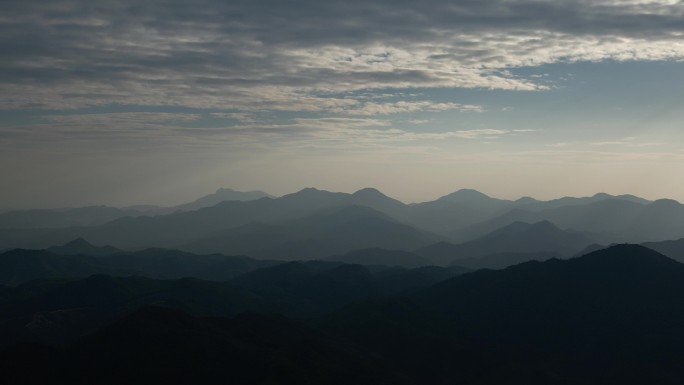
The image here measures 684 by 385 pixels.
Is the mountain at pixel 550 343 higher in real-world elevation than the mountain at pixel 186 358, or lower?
lower

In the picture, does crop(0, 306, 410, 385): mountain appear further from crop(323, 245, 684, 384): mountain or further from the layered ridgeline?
crop(323, 245, 684, 384): mountain

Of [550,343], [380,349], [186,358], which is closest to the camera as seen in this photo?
[186,358]

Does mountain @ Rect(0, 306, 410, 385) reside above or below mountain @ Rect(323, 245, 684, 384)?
above

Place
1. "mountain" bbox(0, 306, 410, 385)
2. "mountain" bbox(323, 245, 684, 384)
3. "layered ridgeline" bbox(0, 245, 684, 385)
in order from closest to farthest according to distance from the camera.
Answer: "mountain" bbox(0, 306, 410, 385) → "layered ridgeline" bbox(0, 245, 684, 385) → "mountain" bbox(323, 245, 684, 384)

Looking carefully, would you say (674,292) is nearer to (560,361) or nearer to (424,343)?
(560,361)

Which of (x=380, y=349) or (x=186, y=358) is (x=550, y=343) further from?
(x=186, y=358)

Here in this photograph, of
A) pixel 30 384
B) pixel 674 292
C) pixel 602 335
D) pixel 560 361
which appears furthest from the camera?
pixel 674 292

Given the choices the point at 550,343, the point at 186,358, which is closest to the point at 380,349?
the point at 550,343

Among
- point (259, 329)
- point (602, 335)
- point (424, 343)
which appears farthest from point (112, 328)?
point (602, 335)

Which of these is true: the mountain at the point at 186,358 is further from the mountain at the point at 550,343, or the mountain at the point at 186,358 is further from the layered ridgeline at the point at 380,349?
the mountain at the point at 550,343

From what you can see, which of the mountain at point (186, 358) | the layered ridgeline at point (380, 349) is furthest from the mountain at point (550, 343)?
the mountain at point (186, 358)

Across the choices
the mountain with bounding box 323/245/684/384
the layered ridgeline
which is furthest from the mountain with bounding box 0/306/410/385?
the mountain with bounding box 323/245/684/384
